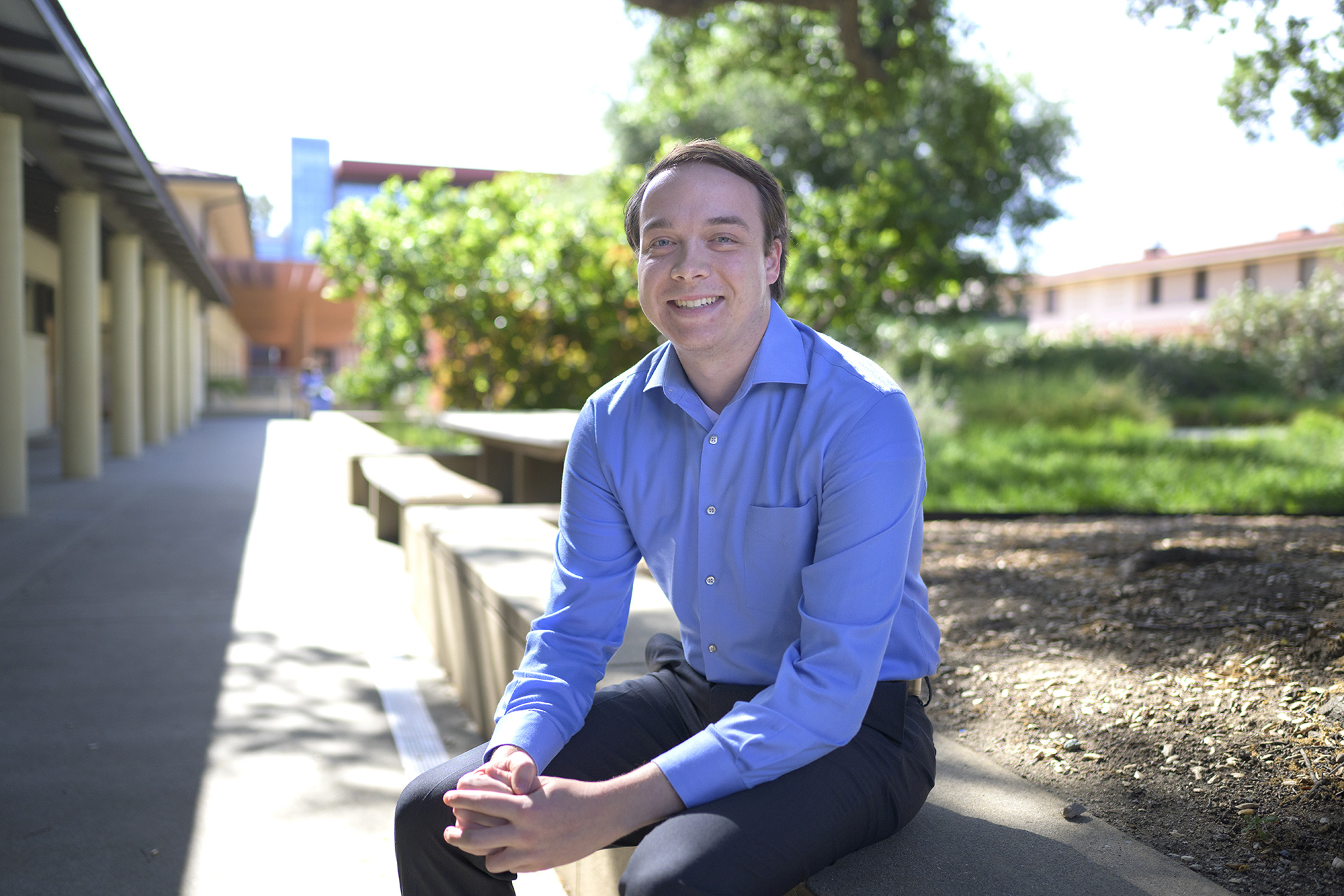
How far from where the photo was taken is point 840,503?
1886 mm

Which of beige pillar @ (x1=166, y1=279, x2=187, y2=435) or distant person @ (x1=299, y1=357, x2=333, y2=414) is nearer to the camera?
beige pillar @ (x1=166, y1=279, x2=187, y2=435)

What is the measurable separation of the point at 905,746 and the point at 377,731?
2659 millimetres

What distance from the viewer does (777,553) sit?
6.63 ft

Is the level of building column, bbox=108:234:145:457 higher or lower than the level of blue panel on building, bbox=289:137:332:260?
lower

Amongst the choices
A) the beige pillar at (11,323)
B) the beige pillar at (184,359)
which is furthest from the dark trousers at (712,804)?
the beige pillar at (184,359)

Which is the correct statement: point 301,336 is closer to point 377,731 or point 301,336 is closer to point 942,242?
point 942,242

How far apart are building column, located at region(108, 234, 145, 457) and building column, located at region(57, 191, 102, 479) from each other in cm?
242

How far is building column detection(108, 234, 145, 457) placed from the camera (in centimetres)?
Answer: 1441

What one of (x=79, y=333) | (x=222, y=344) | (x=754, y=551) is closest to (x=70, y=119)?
(x=79, y=333)

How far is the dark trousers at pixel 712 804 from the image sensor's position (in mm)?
1647

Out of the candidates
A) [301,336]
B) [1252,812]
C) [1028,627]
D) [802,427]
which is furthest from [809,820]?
[301,336]

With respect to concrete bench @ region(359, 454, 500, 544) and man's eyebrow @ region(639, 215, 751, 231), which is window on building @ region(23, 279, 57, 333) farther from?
man's eyebrow @ region(639, 215, 751, 231)

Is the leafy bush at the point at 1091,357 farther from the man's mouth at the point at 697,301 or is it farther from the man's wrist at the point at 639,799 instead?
the man's wrist at the point at 639,799

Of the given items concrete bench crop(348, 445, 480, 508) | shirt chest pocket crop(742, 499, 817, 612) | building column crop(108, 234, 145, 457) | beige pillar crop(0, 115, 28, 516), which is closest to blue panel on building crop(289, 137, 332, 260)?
building column crop(108, 234, 145, 457)
